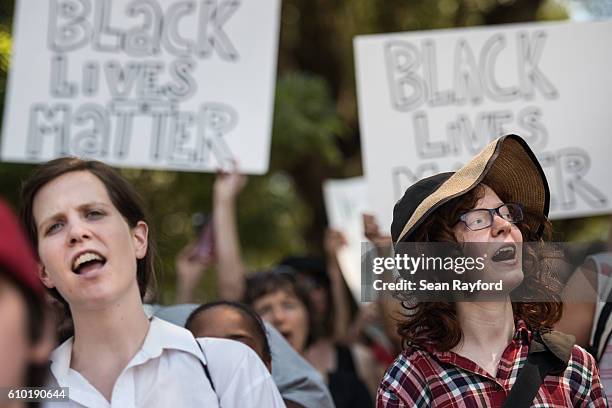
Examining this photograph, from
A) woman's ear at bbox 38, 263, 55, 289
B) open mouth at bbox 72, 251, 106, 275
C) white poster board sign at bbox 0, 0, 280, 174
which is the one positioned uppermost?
white poster board sign at bbox 0, 0, 280, 174

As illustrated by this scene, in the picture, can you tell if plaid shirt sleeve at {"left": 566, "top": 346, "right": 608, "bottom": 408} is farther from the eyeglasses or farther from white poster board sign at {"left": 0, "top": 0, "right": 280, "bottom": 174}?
white poster board sign at {"left": 0, "top": 0, "right": 280, "bottom": 174}

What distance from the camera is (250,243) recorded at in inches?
306

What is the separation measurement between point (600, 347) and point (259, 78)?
221 centimetres

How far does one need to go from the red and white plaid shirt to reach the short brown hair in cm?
69

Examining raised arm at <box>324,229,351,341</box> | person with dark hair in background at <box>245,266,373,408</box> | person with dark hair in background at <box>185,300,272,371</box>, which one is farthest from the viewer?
raised arm at <box>324,229,351,341</box>

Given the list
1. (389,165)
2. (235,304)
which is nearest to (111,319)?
(235,304)

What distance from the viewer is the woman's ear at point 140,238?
218 centimetres

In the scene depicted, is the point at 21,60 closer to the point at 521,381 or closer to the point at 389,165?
the point at 389,165

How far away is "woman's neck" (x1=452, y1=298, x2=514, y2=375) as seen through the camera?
201 cm

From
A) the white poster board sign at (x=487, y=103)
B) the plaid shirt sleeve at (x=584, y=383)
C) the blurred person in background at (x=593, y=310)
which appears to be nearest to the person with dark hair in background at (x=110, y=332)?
the plaid shirt sleeve at (x=584, y=383)

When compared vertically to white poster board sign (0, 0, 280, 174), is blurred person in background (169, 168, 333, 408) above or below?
below

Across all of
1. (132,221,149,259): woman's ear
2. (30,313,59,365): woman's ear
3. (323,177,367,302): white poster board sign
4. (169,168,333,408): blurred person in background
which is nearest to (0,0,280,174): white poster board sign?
(169,168,333,408): blurred person in background

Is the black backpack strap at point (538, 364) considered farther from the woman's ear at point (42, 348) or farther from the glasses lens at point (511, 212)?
the woman's ear at point (42, 348)

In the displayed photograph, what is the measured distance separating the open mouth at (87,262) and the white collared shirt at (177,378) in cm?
18
